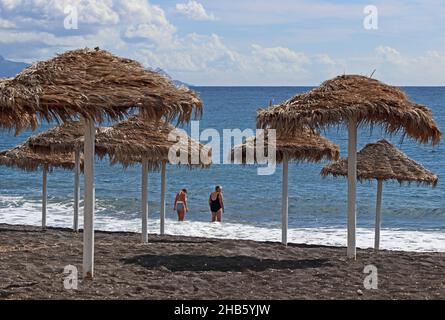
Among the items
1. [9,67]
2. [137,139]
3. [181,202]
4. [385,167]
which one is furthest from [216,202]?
[9,67]

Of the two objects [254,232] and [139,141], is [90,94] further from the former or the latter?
[254,232]

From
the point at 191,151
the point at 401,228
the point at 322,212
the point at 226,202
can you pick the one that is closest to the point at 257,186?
the point at 226,202

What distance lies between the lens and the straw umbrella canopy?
1325 cm

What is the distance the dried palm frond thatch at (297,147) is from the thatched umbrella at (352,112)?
2712 mm

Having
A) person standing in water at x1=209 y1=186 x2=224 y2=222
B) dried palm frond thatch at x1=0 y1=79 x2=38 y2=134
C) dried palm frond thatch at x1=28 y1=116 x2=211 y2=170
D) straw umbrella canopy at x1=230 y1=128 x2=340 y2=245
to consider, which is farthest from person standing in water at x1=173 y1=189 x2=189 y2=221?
dried palm frond thatch at x1=0 y1=79 x2=38 y2=134

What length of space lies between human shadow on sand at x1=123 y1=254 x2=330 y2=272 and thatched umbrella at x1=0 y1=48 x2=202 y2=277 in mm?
1444

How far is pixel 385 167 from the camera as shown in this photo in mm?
13992

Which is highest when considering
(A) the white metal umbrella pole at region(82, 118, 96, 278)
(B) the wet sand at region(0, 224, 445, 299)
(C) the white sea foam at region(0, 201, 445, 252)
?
(A) the white metal umbrella pole at region(82, 118, 96, 278)

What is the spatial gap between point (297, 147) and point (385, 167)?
1877mm

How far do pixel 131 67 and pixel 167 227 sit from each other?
13017 millimetres

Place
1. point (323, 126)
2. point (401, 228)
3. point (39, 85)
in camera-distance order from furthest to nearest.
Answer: point (401, 228) < point (323, 126) < point (39, 85)

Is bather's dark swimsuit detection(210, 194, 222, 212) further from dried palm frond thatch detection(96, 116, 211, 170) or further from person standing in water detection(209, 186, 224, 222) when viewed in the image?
dried palm frond thatch detection(96, 116, 211, 170)

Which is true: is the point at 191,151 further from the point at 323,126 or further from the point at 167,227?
the point at 167,227
